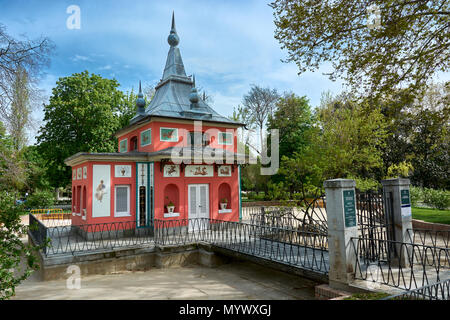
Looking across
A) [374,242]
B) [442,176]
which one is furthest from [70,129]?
[442,176]

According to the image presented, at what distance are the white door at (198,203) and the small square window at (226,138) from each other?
3217 millimetres

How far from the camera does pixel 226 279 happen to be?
10.6 metres

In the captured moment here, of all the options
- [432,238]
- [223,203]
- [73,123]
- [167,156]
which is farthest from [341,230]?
[73,123]

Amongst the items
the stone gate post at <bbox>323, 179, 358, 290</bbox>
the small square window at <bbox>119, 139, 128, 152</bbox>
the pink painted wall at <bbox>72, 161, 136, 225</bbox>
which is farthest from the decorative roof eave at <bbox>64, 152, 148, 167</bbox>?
the stone gate post at <bbox>323, 179, 358, 290</bbox>

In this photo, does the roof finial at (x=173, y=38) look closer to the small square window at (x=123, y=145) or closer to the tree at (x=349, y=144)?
the small square window at (x=123, y=145)

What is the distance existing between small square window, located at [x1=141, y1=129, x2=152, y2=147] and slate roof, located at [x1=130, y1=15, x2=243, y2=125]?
0.86m

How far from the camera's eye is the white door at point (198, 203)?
52.3 feet

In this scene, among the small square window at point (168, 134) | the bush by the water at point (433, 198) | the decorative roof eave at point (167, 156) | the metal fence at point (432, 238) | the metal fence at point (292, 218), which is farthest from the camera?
the bush by the water at point (433, 198)

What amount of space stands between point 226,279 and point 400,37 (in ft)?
36.3

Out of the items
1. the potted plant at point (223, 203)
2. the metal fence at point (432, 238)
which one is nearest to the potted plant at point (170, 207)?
the potted plant at point (223, 203)

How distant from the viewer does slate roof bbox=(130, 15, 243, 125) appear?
17.0 meters

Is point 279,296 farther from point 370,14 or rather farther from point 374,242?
point 370,14
